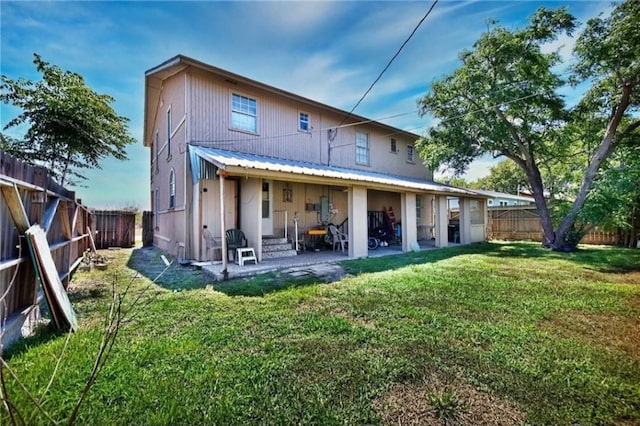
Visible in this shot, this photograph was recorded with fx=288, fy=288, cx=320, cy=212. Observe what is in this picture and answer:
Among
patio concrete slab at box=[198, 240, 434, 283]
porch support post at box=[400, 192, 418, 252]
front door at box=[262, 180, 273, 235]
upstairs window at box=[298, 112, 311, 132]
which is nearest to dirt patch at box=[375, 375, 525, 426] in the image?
patio concrete slab at box=[198, 240, 434, 283]

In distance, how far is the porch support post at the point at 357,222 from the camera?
905 centimetres

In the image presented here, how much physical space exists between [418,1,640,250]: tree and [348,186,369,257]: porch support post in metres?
6.56

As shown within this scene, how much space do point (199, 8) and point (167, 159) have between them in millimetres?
5853

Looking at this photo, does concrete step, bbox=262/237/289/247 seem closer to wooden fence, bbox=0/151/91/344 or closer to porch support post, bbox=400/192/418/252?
porch support post, bbox=400/192/418/252

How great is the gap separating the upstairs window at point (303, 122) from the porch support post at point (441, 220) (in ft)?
20.3

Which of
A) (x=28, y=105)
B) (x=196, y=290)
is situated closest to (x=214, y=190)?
(x=196, y=290)

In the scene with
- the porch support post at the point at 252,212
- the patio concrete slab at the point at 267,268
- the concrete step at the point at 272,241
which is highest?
the porch support post at the point at 252,212

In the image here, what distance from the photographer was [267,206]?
9.80 m

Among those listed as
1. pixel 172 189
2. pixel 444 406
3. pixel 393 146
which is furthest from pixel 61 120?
pixel 444 406

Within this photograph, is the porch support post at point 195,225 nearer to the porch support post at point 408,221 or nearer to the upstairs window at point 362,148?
the porch support post at point 408,221

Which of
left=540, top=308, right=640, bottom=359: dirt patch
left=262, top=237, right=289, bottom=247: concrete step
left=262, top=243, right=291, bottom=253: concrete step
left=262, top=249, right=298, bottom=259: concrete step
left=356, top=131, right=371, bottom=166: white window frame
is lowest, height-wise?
left=540, top=308, right=640, bottom=359: dirt patch

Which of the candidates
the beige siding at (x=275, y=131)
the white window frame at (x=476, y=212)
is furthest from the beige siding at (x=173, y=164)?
the white window frame at (x=476, y=212)

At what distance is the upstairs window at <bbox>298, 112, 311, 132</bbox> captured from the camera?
11382 mm

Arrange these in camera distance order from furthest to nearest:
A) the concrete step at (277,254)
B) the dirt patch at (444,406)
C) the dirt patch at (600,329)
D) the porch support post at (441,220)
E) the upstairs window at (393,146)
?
1. the upstairs window at (393,146)
2. the porch support post at (441,220)
3. the concrete step at (277,254)
4. the dirt patch at (600,329)
5. the dirt patch at (444,406)
